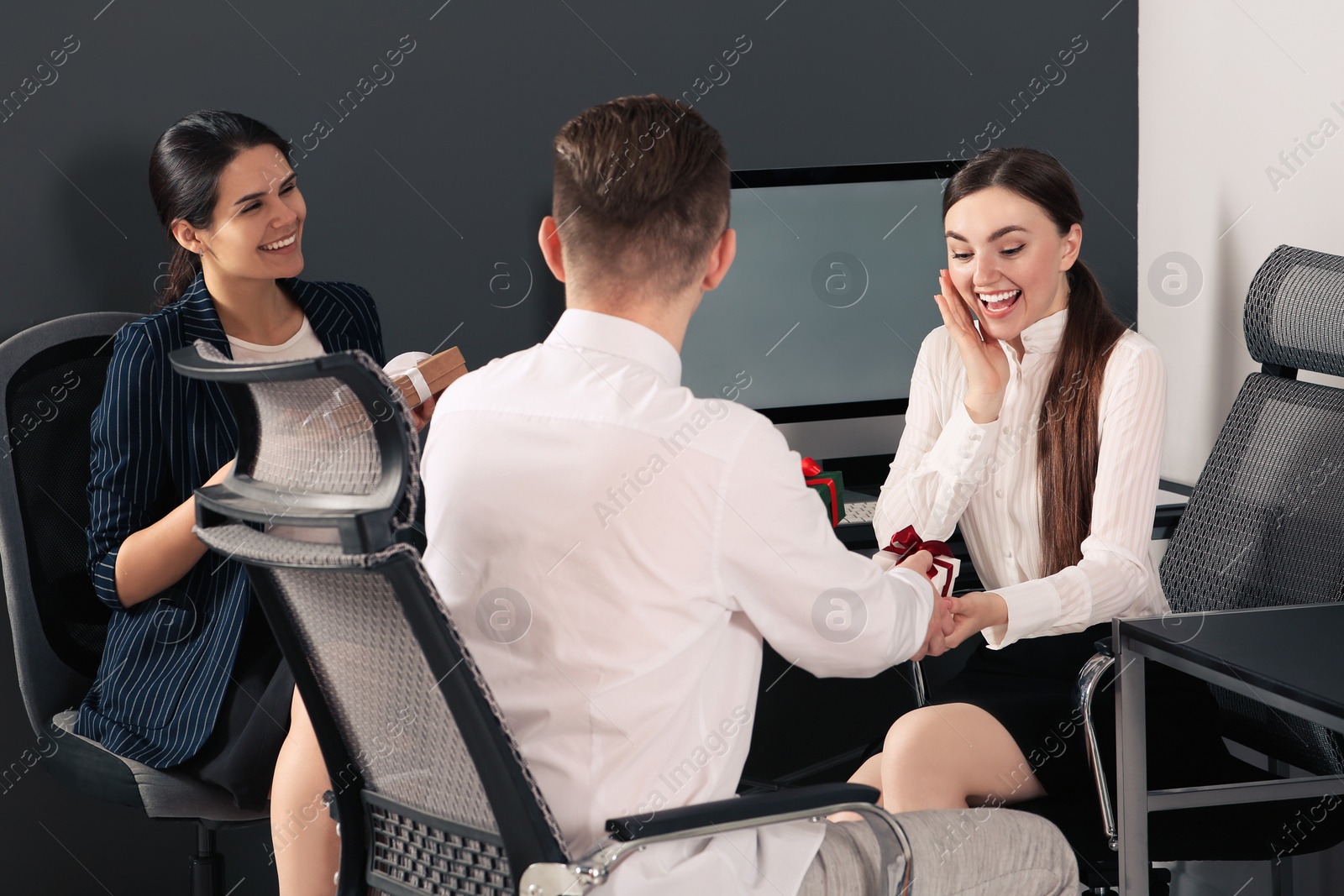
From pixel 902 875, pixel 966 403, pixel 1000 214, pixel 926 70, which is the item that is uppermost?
pixel 926 70

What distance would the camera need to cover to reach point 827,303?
9.05 ft

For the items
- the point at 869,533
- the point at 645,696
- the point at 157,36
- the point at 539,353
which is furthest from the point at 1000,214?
the point at 157,36

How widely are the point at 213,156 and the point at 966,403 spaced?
1.35 metres

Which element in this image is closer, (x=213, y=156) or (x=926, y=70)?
(x=213, y=156)

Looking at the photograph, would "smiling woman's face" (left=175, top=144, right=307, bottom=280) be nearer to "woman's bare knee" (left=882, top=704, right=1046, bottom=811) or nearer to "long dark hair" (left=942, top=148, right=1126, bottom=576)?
"long dark hair" (left=942, top=148, right=1126, bottom=576)

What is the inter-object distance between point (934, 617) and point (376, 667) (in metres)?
0.74

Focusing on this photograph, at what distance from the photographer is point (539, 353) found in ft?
3.88

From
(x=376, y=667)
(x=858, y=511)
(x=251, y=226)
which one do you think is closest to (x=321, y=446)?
(x=376, y=667)

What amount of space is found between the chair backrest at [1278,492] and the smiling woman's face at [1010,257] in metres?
0.33

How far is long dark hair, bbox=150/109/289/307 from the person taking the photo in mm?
2076

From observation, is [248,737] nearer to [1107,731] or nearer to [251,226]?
[251,226]

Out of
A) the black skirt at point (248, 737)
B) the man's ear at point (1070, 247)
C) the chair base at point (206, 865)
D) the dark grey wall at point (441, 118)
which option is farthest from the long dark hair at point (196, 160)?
the man's ear at point (1070, 247)

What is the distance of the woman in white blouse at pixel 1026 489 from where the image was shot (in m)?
1.70

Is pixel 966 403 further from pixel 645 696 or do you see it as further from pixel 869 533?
pixel 645 696
